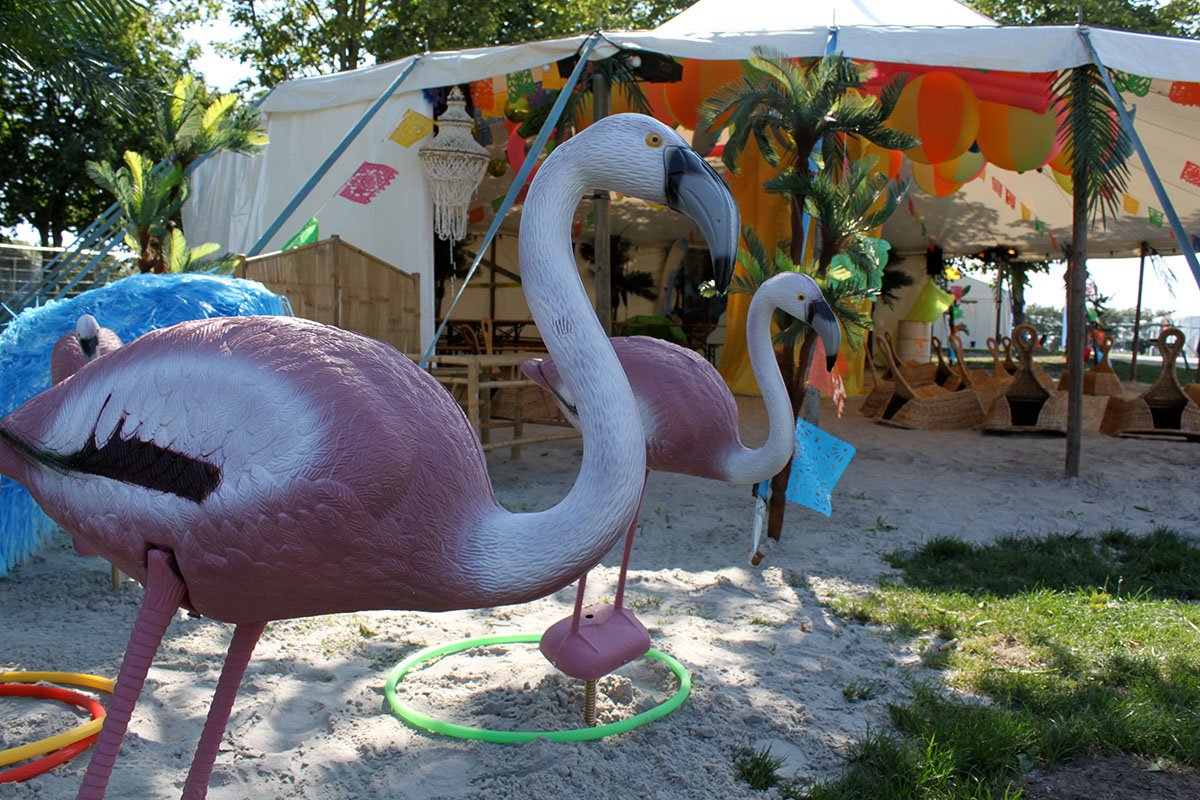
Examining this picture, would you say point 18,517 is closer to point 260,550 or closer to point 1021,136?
point 260,550

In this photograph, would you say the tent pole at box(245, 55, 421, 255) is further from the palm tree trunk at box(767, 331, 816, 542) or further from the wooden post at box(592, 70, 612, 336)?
the palm tree trunk at box(767, 331, 816, 542)

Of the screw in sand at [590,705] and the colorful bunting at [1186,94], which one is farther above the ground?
the colorful bunting at [1186,94]

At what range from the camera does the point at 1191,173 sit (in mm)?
8961

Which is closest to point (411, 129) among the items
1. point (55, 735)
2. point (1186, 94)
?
point (55, 735)

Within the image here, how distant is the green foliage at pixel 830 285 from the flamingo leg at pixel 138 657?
10.9 ft

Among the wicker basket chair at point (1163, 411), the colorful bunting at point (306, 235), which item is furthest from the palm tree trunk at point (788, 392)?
the wicker basket chair at point (1163, 411)

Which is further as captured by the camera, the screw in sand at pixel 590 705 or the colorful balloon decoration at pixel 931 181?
the colorful balloon decoration at pixel 931 181

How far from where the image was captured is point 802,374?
5219 millimetres

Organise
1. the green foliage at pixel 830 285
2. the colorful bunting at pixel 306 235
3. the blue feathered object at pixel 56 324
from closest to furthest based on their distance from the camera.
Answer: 1. the blue feathered object at pixel 56 324
2. the green foliage at pixel 830 285
3. the colorful bunting at pixel 306 235

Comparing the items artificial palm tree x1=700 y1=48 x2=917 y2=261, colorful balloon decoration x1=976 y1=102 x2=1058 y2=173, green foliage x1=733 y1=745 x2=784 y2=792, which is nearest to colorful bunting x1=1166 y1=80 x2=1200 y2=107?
colorful balloon decoration x1=976 y1=102 x2=1058 y2=173

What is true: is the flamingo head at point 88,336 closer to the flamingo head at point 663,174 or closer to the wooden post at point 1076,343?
the flamingo head at point 663,174

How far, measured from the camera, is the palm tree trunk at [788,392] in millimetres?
5207

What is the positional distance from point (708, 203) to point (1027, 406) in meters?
8.54

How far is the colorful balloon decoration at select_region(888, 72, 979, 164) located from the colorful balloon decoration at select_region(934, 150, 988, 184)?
59.9 inches
